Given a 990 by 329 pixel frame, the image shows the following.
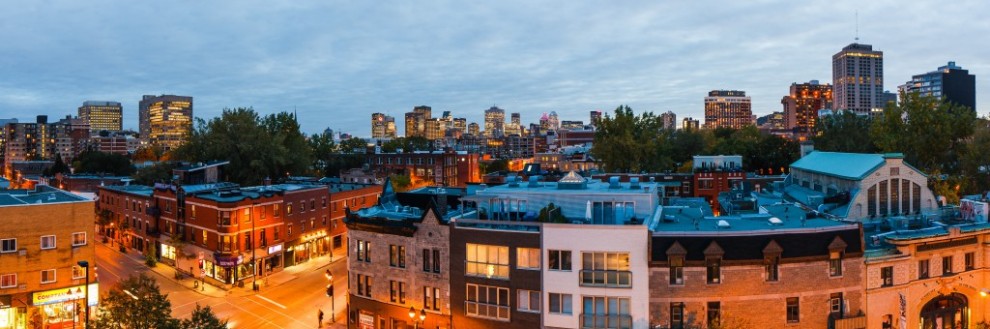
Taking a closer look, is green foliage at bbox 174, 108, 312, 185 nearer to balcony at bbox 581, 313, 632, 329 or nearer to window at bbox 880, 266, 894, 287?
balcony at bbox 581, 313, 632, 329

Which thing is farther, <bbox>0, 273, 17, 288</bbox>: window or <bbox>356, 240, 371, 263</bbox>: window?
<bbox>0, 273, 17, 288</bbox>: window

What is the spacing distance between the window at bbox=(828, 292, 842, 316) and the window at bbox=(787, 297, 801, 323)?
1.70 meters

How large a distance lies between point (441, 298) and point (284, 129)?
87138mm

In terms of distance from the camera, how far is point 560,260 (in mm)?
32625

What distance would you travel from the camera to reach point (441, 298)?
36094 mm

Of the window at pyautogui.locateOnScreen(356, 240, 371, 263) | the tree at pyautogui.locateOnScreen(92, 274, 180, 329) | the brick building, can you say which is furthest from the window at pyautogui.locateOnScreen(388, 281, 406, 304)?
the brick building

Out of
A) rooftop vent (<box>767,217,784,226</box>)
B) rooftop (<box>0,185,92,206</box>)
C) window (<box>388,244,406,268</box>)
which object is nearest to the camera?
rooftop vent (<box>767,217,784,226</box>)

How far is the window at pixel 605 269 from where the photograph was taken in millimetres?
31661

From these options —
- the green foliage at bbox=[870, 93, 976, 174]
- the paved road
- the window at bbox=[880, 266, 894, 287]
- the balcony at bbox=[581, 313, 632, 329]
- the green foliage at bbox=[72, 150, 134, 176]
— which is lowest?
the paved road

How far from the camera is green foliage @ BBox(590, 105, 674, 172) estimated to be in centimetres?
9856

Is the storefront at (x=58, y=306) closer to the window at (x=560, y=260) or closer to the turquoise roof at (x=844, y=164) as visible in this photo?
the window at (x=560, y=260)

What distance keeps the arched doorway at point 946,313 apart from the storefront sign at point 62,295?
50113mm

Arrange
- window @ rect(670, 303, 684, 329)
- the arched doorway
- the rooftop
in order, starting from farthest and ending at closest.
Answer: the rooftop
the arched doorway
window @ rect(670, 303, 684, 329)

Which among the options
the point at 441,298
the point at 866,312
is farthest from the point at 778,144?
the point at 441,298
